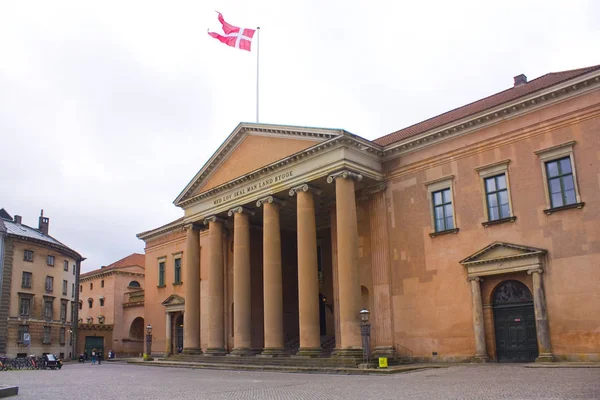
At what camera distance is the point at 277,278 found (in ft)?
109

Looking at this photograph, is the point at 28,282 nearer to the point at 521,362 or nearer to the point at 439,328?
the point at 439,328

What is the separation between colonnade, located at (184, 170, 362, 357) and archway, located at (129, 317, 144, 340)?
23682 millimetres

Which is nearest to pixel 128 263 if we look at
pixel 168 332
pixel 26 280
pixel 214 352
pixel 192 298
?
pixel 26 280

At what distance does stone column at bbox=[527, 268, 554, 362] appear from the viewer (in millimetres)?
23984

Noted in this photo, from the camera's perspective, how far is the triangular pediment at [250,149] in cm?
3247

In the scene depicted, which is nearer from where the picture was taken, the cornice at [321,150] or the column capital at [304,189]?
the cornice at [321,150]

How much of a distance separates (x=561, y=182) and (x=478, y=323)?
7.45 m

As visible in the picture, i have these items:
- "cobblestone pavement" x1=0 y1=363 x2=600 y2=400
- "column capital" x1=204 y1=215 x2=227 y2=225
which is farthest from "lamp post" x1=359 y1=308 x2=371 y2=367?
"column capital" x1=204 y1=215 x2=227 y2=225

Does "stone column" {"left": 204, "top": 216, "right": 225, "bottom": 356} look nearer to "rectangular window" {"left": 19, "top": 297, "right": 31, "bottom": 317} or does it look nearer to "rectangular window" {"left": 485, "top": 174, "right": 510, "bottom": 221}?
"rectangular window" {"left": 485, "top": 174, "right": 510, "bottom": 221}

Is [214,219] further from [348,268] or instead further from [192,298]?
[348,268]

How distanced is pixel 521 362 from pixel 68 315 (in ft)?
163

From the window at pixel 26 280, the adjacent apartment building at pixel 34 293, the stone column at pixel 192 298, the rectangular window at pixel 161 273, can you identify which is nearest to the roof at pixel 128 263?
the adjacent apartment building at pixel 34 293

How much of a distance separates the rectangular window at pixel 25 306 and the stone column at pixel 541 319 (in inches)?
1807

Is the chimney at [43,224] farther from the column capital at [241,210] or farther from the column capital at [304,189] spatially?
the column capital at [304,189]
